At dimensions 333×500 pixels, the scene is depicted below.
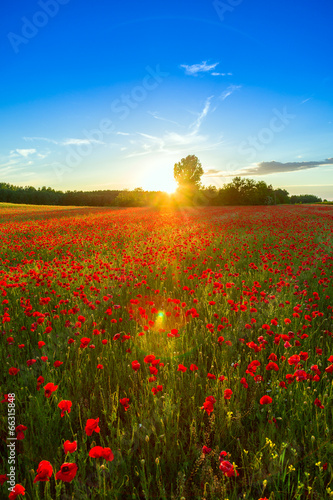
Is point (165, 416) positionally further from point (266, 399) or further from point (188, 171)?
point (188, 171)

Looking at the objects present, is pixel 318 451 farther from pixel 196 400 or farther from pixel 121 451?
pixel 121 451

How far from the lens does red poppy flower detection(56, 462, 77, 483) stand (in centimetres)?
117

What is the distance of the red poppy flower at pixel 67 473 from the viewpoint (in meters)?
1.17

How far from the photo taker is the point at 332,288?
195 inches

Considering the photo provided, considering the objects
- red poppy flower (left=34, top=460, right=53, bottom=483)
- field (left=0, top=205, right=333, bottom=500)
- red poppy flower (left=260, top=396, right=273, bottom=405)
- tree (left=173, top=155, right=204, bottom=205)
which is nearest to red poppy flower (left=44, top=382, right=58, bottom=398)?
field (left=0, top=205, right=333, bottom=500)

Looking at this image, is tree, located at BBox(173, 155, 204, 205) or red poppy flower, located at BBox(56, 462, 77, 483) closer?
red poppy flower, located at BBox(56, 462, 77, 483)

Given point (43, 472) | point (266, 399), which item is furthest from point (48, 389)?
point (266, 399)

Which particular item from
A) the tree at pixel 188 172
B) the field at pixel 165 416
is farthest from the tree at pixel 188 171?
the field at pixel 165 416

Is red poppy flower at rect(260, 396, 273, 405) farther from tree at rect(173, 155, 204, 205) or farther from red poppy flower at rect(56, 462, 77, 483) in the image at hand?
tree at rect(173, 155, 204, 205)

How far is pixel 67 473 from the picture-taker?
120cm

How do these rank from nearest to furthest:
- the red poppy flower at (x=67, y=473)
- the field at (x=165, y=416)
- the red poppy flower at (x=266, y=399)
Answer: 1. the red poppy flower at (x=67, y=473)
2. the field at (x=165, y=416)
3. the red poppy flower at (x=266, y=399)

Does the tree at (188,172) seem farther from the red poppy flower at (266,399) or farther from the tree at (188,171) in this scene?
the red poppy flower at (266,399)

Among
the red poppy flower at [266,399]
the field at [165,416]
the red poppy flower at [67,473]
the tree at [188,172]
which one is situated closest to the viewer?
the red poppy flower at [67,473]

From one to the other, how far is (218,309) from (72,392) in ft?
7.25
